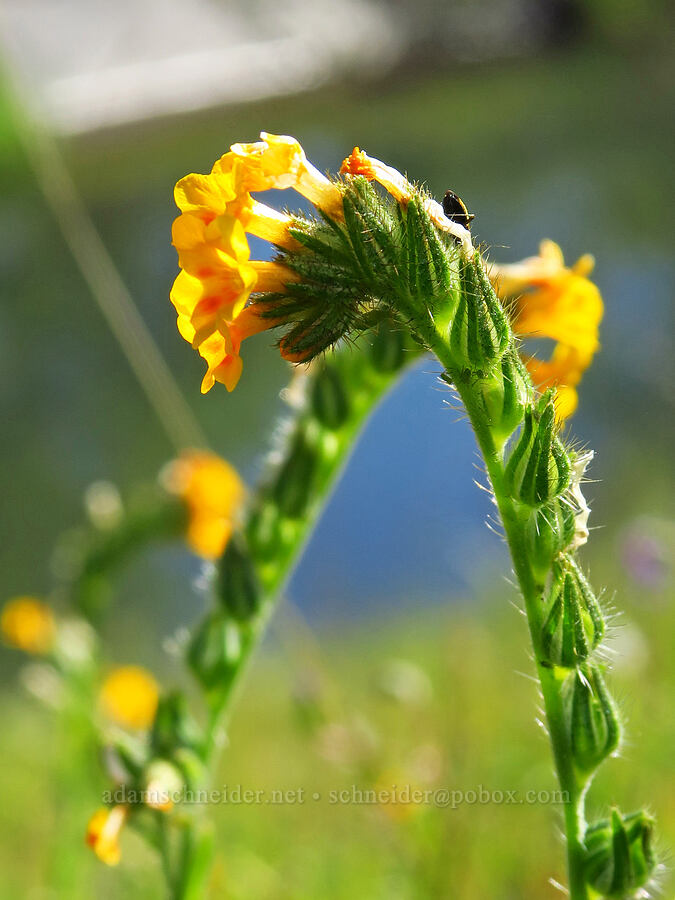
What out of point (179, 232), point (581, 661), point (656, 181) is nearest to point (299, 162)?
point (179, 232)

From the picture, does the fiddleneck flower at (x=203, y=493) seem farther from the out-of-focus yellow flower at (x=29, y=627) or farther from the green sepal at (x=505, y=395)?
the green sepal at (x=505, y=395)

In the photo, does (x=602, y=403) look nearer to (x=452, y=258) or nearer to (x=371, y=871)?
(x=371, y=871)

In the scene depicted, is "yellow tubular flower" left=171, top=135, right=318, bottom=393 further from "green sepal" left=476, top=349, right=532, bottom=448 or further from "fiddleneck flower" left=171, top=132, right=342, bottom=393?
"green sepal" left=476, top=349, right=532, bottom=448

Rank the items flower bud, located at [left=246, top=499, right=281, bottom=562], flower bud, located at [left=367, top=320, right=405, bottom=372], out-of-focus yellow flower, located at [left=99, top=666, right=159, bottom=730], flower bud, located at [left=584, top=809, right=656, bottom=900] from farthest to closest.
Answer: out-of-focus yellow flower, located at [left=99, top=666, right=159, bottom=730], flower bud, located at [left=246, top=499, right=281, bottom=562], flower bud, located at [left=367, top=320, right=405, bottom=372], flower bud, located at [left=584, top=809, right=656, bottom=900]

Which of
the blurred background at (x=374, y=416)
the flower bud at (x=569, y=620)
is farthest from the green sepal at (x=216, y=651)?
the flower bud at (x=569, y=620)

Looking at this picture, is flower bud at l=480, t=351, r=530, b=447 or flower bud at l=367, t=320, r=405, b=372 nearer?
flower bud at l=480, t=351, r=530, b=447

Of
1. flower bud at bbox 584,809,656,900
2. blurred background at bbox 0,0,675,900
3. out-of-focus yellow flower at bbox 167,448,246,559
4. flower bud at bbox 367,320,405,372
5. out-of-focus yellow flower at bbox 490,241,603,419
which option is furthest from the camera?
out-of-focus yellow flower at bbox 167,448,246,559

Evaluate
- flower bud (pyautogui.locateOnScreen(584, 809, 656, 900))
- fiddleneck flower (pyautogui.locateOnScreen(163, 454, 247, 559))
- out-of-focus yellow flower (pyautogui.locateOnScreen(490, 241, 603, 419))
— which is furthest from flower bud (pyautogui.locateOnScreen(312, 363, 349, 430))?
fiddleneck flower (pyautogui.locateOnScreen(163, 454, 247, 559))
